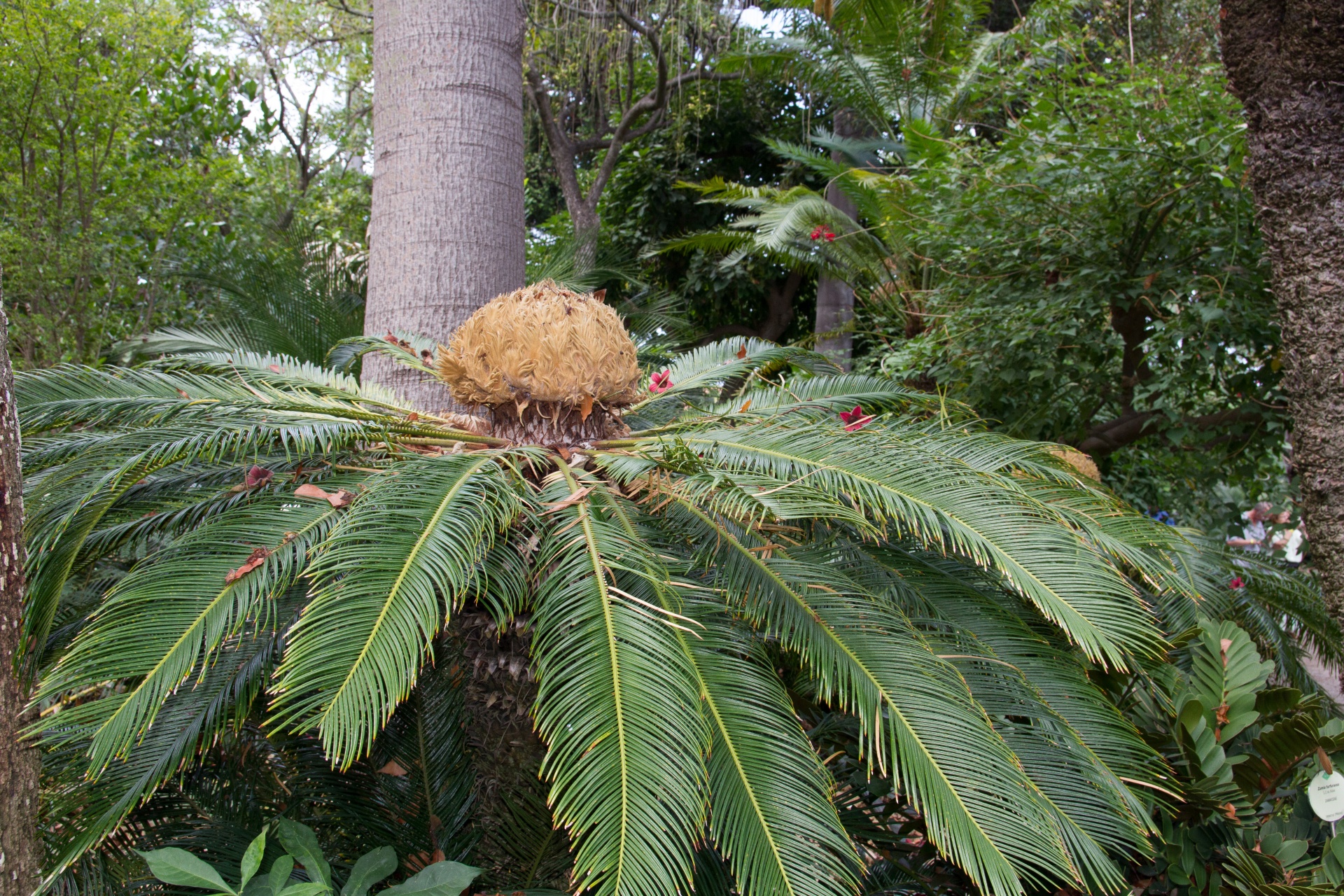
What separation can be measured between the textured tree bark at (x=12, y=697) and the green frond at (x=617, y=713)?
0.92 m

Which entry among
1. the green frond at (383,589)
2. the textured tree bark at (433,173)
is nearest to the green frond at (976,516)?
the green frond at (383,589)

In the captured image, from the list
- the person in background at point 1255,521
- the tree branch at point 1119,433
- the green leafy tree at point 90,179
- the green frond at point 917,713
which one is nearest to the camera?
the green frond at point 917,713

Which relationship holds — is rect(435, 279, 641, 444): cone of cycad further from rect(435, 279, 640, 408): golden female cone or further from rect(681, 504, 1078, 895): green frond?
rect(681, 504, 1078, 895): green frond

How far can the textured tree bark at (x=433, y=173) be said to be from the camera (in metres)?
2.94

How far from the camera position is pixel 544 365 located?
2.00 metres

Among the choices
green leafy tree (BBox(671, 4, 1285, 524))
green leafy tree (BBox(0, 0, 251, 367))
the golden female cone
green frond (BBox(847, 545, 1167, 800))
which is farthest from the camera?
green leafy tree (BBox(0, 0, 251, 367))

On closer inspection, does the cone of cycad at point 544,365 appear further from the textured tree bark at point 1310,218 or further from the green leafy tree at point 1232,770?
the textured tree bark at point 1310,218

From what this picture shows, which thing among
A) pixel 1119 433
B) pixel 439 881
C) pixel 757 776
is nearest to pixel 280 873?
pixel 439 881

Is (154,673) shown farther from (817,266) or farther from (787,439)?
(817,266)

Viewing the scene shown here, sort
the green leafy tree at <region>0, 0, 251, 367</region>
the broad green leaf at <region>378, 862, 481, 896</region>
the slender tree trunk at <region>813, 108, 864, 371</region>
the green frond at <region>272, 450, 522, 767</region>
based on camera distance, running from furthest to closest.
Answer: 1. the slender tree trunk at <region>813, 108, 864, 371</region>
2. the green leafy tree at <region>0, 0, 251, 367</region>
3. the broad green leaf at <region>378, 862, 481, 896</region>
4. the green frond at <region>272, 450, 522, 767</region>

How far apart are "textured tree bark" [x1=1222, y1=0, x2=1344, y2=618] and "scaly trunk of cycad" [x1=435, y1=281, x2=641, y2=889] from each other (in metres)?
1.89

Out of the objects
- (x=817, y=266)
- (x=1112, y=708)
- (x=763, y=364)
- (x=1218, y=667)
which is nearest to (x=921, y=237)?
(x=763, y=364)

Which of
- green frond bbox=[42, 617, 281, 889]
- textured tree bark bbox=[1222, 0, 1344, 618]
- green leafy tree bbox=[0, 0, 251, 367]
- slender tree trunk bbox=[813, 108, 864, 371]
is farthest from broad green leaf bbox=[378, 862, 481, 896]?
slender tree trunk bbox=[813, 108, 864, 371]

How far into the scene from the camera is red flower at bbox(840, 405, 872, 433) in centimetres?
192
